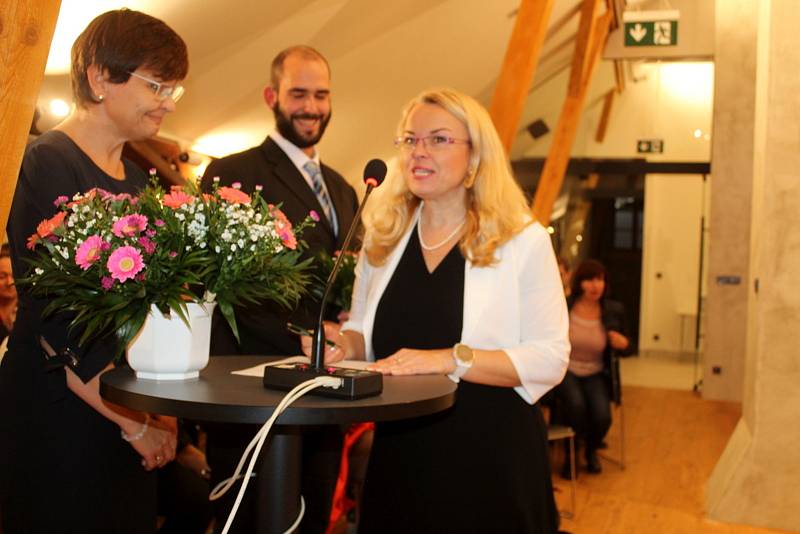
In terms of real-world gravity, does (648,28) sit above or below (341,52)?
above

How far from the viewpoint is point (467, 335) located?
6.56 ft

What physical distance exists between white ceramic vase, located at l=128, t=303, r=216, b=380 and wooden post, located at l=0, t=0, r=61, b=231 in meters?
0.34

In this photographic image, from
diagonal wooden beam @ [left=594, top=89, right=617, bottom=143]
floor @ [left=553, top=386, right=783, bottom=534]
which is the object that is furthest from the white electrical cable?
diagonal wooden beam @ [left=594, top=89, right=617, bottom=143]

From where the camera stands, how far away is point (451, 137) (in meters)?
2.11

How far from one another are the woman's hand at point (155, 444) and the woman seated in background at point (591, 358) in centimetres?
385

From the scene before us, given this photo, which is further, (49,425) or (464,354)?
(464,354)

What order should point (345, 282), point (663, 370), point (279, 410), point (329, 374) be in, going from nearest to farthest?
point (279, 410) < point (329, 374) < point (345, 282) < point (663, 370)

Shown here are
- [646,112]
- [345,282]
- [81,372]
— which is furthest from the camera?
[646,112]

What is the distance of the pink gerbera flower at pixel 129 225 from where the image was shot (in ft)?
4.77

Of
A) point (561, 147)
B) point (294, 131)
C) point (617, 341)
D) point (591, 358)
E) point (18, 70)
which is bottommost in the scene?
point (591, 358)

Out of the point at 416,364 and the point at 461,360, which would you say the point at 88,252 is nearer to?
the point at 416,364

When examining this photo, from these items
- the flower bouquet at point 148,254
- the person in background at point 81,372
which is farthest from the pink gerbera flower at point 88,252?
the person in background at point 81,372

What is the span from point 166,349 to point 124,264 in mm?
193

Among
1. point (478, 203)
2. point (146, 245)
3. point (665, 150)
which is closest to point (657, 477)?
point (478, 203)
